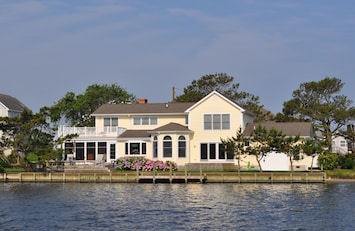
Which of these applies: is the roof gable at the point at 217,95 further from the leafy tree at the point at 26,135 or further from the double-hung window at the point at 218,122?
the leafy tree at the point at 26,135

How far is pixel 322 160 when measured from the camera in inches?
2474

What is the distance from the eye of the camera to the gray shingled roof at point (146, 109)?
245 ft

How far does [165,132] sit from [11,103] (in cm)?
3000

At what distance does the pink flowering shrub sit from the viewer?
212 ft

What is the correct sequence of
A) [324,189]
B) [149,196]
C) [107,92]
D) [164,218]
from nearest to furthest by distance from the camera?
[164,218], [149,196], [324,189], [107,92]

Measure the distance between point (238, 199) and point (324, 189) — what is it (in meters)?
9.36

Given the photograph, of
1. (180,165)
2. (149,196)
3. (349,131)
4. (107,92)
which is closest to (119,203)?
(149,196)

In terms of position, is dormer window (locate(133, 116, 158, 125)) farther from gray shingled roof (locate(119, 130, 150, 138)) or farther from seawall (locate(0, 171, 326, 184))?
seawall (locate(0, 171, 326, 184))

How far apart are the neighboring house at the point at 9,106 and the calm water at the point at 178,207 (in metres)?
29.5

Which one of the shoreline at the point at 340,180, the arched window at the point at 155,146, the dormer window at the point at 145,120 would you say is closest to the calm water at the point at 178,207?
the shoreline at the point at 340,180

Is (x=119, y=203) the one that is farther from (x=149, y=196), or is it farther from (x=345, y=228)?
(x=345, y=228)

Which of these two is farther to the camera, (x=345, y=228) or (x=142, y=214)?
(x=142, y=214)

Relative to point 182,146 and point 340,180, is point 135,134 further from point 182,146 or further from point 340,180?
point 340,180

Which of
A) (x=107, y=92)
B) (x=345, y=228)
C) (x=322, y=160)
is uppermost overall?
(x=107, y=92)
